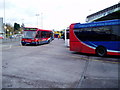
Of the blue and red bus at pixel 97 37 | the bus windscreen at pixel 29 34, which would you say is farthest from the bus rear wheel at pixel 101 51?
the bus windscreen at pixel 29 34

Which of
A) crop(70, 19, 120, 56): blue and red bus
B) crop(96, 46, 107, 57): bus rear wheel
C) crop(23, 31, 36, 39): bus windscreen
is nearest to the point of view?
crop(70, 19, 120, 56): blue and red bus

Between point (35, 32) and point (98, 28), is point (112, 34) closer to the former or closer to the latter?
point (98, 28)

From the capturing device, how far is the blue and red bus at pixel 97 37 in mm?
8875

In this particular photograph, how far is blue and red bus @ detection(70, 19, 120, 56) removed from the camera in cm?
888

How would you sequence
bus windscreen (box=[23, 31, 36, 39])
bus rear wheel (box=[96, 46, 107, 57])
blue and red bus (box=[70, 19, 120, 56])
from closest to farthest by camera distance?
1. blue and red bus (box=[70, 19, 120, 56])
2. bus rear wheel (box=[96, 46, 107, 57])
3. bus windscreen (box=[23, 31, 36, 39])

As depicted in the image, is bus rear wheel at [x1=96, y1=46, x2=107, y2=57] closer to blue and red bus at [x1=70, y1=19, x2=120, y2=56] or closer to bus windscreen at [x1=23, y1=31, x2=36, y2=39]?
blue and red bus at [x1=70, y1=19, x2=120, y2=56]

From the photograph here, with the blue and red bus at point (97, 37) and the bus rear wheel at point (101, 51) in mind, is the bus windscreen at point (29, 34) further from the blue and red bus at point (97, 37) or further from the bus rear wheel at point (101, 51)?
the bus rear wheel at point (101, 51)

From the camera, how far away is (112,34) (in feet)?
29.5

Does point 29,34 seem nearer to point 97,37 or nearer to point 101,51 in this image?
point 97,37

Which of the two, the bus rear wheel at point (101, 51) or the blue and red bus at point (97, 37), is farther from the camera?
the bus rear wheel at point (101, 51)

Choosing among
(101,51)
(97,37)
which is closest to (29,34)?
(97,37)

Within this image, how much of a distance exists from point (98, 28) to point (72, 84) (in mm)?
6778

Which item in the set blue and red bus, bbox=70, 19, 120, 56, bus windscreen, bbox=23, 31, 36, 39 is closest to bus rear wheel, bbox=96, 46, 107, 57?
blue and red bus, bbox=70, 19, 120, 56

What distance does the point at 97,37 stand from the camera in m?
9.80
